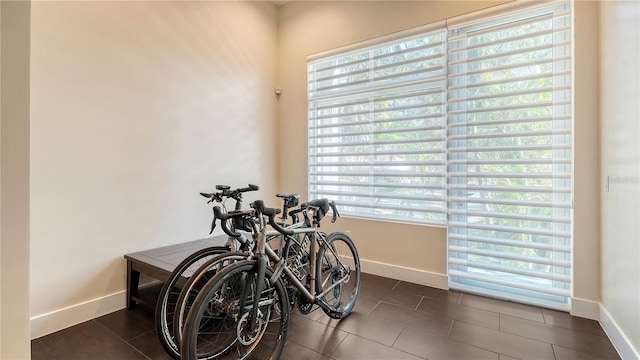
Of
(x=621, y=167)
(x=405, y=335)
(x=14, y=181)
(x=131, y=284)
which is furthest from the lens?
(x=131, y=284)

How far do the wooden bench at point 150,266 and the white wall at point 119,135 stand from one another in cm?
9

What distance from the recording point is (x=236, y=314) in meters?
1.59

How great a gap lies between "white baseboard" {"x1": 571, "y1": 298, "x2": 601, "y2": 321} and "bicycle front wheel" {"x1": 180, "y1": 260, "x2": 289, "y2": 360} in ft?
7.44

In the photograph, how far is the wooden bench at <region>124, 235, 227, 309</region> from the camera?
2196 mm

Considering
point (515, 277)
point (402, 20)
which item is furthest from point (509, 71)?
point (515, 277)

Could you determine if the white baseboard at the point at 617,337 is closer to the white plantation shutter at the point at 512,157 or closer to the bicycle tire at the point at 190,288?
the white plantation shutter at the point at 512,157

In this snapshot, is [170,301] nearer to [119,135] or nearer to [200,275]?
[200,275]

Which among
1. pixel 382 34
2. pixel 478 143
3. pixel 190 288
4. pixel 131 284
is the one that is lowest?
pixel 131 284

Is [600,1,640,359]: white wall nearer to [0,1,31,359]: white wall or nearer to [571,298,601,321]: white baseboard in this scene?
[571,298,601,321]: white baseboard

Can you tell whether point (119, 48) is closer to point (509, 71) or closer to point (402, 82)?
point (402, 82)

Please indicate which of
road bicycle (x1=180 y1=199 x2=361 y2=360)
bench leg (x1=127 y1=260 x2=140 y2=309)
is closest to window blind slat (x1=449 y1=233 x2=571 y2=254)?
road bicycle (x1=180 y1=199 x2=361 y2=360)

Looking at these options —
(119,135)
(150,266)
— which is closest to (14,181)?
(150,266)

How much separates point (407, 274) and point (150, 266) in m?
2.33

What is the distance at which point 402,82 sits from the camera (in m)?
3.03
